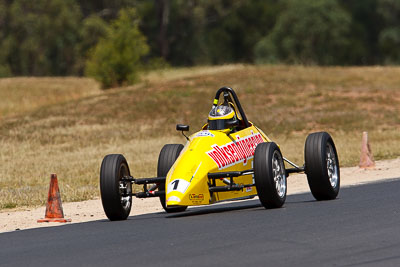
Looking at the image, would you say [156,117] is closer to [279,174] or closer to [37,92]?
[37,92]

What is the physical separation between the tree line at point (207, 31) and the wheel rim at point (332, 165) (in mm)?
70356

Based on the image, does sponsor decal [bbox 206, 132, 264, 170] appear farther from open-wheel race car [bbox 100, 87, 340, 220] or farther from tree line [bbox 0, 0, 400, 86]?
tree line [bbox 0, 0, 400, 86]

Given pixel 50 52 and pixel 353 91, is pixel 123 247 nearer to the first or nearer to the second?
pixel 353 91

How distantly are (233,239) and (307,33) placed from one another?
8818cm

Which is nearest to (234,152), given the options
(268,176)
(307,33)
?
(268,176)

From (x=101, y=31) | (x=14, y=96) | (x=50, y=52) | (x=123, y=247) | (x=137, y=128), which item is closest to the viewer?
(x=123, y=247)

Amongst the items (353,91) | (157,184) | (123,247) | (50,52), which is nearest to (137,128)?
Result: (353,91)

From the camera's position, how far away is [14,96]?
6084cm

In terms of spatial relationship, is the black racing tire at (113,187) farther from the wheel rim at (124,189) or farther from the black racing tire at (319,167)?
the black racing tire at (319,167)

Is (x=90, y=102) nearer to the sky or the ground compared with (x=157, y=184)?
nearer to the sky

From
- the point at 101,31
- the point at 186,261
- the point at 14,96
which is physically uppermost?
the point at 101,31

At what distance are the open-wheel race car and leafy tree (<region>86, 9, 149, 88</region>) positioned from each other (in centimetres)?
4490

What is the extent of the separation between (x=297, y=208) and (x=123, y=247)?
4140 mm

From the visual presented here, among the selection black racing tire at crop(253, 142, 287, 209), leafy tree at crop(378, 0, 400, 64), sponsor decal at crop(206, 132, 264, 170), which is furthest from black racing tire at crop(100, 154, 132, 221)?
leafy tree at crop(378, 0, 400, 64)
